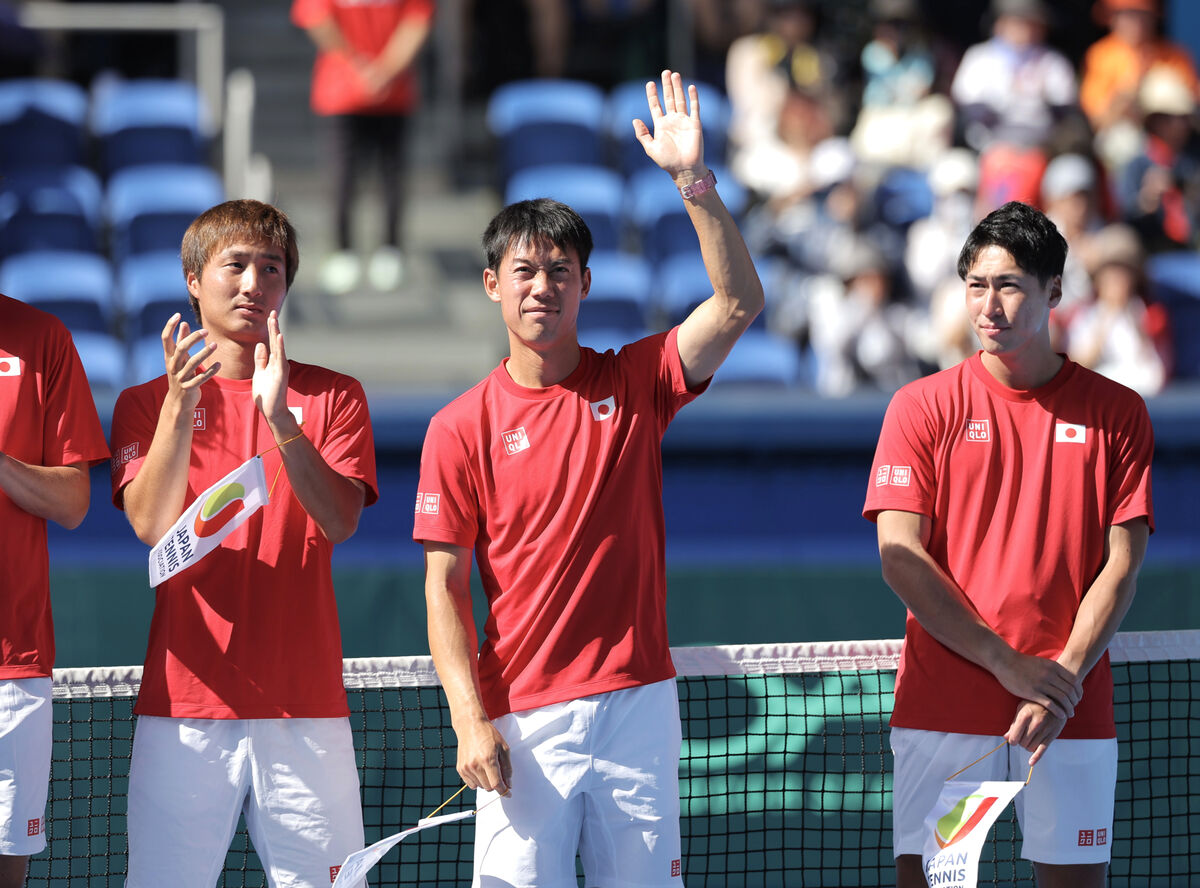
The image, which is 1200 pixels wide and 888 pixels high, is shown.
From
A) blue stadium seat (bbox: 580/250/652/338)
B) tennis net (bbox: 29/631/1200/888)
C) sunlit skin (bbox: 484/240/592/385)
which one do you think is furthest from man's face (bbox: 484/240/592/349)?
blue stadium seat (bbox: 580/250/652/338)

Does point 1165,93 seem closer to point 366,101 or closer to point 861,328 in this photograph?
point 861,328

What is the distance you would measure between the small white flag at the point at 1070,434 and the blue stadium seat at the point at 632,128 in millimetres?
6643

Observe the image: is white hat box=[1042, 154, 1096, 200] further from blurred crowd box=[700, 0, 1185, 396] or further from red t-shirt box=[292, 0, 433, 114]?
red t-shirt box=[292, 0, 433, 114]

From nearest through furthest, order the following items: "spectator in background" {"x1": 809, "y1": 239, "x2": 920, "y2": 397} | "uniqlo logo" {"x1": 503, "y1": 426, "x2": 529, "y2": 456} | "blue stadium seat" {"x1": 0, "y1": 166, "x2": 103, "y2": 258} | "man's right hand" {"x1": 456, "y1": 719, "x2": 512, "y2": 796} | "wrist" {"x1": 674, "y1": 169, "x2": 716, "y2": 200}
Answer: "man's right hand" {"x1": 456, "y1": 719, "x2": 512, "y2": 796}, "wrist" {"x1": 674, "y1": 169, "x2": 716, "y2": 200}, "uniqlo logo" {"x1": 503, "y1": 426, "x2": 529, "y2": 456}, "spectator in background" {"x1": 809, "y1": 239, "x2": 920, "y2": 397}, "blue stadium seat" {"x1": 0, "y1": 166, "x2": 103, "y2": 258}

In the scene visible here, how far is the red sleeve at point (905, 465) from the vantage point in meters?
3.95

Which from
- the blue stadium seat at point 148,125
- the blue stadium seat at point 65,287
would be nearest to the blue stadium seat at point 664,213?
the blue stadium seat at point 148,125

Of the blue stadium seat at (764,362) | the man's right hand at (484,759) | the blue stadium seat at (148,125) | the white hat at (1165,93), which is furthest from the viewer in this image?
the white hat at (1165,93)

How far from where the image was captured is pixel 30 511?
3.80 meters

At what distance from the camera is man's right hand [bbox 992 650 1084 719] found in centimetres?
381

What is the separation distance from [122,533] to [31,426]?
2.63 metres

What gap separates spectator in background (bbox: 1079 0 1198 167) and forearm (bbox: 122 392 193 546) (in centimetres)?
801

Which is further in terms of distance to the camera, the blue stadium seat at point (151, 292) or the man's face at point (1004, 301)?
the blue stadium seat at point (151, 292)

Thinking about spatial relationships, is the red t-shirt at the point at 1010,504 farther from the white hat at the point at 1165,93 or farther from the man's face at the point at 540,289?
the white hat at the point at 1165,93

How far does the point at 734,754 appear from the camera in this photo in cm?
532
